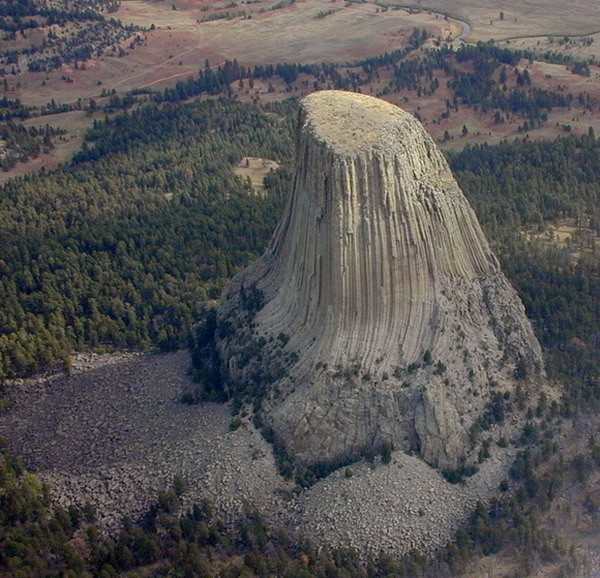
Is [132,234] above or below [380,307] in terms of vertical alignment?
below

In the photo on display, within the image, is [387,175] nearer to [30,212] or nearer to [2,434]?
[2,434]

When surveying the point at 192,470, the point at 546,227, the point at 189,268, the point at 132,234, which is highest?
the point at 546,227

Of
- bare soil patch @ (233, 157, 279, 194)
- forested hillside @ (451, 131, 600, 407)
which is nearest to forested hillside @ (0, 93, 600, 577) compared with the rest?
forested hillside @ (451, 131, 600, 407)

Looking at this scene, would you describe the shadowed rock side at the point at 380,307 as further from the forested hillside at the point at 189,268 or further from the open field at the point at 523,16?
the open field at the point at 523,16

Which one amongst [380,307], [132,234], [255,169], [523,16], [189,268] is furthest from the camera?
[523,16]

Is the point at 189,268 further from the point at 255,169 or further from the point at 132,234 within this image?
the point at 255,169

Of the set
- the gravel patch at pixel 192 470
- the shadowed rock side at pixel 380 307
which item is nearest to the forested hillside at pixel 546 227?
the shadowed rock side at pixel 380 307

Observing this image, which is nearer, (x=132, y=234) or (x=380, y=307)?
(x=380, y=307)

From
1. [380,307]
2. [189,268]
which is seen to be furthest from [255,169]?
[380,307]
